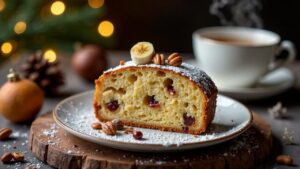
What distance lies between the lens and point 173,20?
12.0 feet

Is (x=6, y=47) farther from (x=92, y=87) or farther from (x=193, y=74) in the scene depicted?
(x=193, y=74)

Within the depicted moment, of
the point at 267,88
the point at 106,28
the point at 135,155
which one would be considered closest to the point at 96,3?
the point at 106,28

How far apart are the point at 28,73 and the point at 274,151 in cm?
140

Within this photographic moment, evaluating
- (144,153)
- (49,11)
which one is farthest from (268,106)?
(49,11)

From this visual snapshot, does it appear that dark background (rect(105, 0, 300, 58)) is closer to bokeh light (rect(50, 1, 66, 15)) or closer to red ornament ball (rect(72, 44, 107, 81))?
bokeh light (rect(50, 1, 66, 15))

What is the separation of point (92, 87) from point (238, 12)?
120cm

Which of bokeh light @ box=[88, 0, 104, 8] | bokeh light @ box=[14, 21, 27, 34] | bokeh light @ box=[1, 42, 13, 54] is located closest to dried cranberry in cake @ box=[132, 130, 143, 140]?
bokeh light @ box=[14, 21, 27, 34]

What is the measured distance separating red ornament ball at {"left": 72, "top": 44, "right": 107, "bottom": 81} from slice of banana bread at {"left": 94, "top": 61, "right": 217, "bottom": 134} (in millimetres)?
854

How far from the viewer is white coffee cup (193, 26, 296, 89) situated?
265 cm

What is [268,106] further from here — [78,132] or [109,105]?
[78,132]

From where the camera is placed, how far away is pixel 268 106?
255cm

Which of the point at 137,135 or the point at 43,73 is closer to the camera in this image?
the point at 137,135

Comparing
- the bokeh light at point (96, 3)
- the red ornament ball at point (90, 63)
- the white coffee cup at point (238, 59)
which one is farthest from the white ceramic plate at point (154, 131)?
the bokeh light at point (96, 3)

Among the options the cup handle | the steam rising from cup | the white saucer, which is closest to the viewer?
the white saucer
